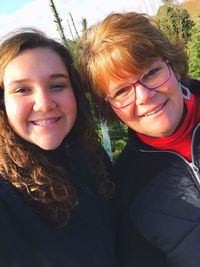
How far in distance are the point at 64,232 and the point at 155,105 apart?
0.76 m

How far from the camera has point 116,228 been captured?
235cm

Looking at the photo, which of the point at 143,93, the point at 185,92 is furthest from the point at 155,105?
the point at 185,92

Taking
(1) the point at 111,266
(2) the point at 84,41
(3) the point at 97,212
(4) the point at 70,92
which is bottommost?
(1) the point at 111,266

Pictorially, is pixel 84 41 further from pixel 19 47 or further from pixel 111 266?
pixel 111 266

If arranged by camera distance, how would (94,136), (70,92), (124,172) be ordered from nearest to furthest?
(70,92), (124,172), (94,136)

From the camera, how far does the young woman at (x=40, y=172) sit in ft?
6.08

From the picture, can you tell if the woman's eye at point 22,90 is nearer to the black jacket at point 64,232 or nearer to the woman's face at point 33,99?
the woman's face at point 33,99

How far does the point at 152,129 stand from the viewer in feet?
6.89

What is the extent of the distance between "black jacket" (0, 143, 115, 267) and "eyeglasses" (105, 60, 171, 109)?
0.45 meters

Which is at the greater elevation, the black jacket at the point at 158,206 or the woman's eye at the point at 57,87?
the woman's eye at the point at 57,87

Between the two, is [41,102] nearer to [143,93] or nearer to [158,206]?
[143,93]

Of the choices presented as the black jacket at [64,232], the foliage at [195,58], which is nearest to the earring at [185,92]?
the black jacket at [64,232]

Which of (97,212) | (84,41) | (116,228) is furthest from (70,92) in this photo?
(116,228)

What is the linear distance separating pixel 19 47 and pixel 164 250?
124 cm
